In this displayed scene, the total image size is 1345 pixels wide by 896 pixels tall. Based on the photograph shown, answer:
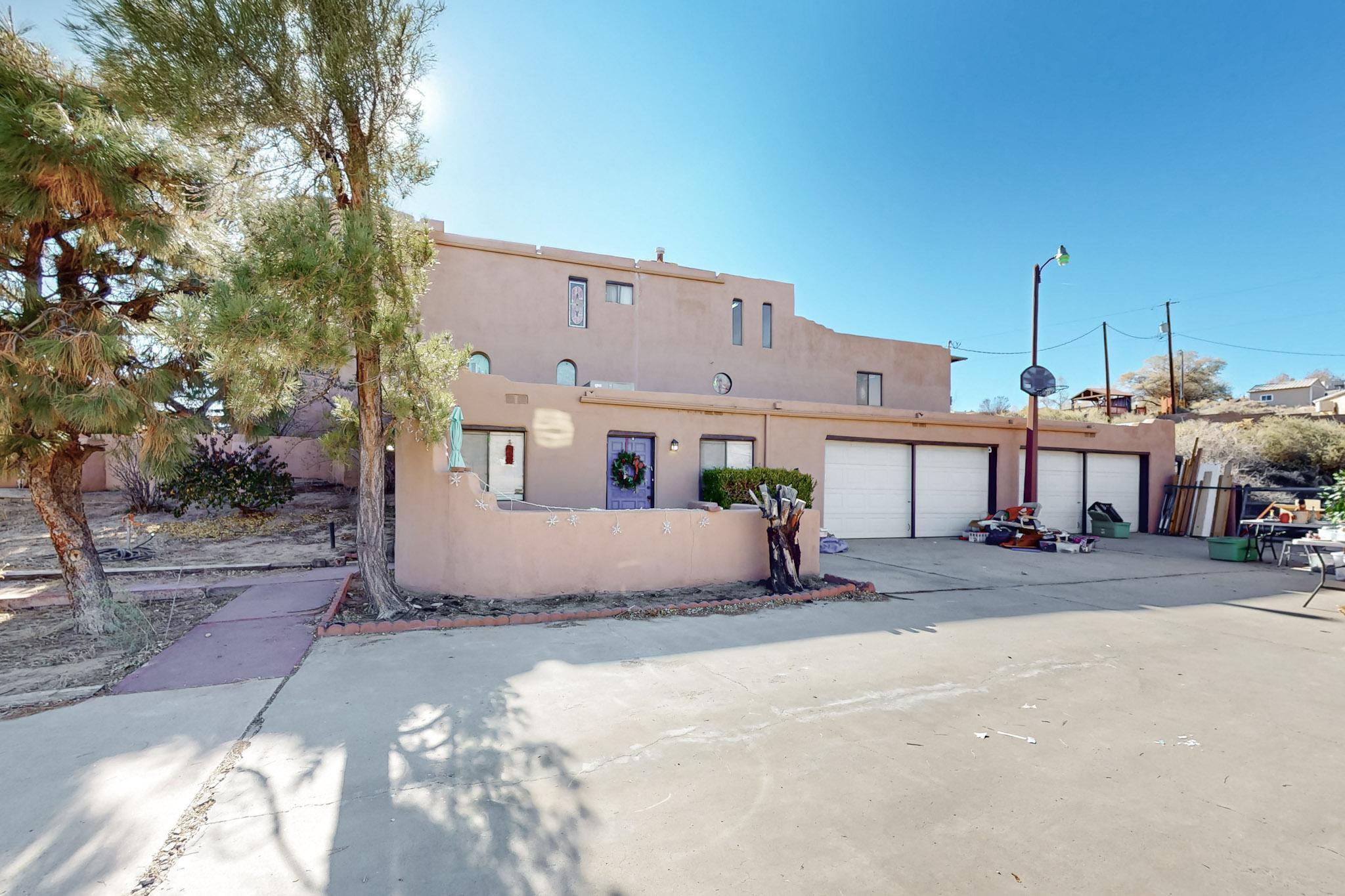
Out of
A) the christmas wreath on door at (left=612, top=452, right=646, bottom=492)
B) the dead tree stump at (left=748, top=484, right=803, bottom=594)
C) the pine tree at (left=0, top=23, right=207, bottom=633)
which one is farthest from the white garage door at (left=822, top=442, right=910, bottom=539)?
the pine tree at (left=0, top=23, right=207, bottom=633)

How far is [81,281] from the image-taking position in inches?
207

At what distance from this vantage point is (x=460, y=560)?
6.62 m

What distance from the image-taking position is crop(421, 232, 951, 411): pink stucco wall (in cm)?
1333

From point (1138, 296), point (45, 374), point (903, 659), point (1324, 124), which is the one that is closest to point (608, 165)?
point (45, 374)

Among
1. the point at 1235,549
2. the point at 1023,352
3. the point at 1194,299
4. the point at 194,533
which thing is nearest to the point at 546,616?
the point at 194,533

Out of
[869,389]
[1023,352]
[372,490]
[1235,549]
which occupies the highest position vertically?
[1023,352]

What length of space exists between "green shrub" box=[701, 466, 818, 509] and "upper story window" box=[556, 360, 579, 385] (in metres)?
4.46

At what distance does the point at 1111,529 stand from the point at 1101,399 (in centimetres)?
2834

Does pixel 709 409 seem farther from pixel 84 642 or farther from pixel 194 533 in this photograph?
pixel 194 533

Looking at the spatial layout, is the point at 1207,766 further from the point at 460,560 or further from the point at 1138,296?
the point at 1138,296

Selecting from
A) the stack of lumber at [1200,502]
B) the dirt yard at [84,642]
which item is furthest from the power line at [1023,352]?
the dirt yard at [84,642]

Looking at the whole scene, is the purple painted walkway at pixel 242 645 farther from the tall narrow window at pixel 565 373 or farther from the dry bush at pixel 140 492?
the tall narrow window at pixel 565 373

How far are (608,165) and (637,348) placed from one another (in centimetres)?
468

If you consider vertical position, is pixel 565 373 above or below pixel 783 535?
above
